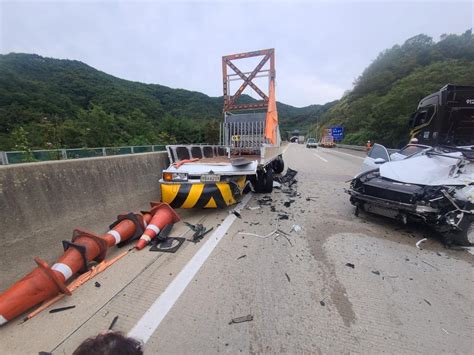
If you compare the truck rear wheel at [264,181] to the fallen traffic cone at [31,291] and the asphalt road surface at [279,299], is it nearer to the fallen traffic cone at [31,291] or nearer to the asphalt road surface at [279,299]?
the asphalt road surface at [279,299]

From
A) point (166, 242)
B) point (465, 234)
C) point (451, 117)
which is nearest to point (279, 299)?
point (166, 242)

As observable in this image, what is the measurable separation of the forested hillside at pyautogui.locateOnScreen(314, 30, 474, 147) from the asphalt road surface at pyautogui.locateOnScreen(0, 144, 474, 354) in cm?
2352

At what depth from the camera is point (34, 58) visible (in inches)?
1537

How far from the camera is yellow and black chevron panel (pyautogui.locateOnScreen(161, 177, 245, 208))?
14.2 feet

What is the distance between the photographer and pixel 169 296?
7.55ft

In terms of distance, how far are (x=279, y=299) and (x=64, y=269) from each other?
2.28 m

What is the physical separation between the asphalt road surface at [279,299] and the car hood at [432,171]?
921 mm

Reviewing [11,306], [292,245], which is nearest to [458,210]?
[292,245]

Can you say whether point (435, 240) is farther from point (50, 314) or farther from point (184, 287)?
point (50, 314)

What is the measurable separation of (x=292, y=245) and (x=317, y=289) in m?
1.03

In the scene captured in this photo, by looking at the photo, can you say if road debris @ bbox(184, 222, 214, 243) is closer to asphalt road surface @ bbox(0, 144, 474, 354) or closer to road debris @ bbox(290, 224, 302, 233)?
asphalt road surface @ bbox(0, 144, 474, 354)

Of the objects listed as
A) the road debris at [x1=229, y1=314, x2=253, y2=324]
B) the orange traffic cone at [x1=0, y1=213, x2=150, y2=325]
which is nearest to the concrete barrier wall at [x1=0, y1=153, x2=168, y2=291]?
the orange traffic cone at [x1=0, y1=213, x2=150, y2=325]

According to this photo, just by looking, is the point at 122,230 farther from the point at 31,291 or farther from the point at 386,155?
the point at 386,155

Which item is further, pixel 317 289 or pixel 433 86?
pixel 433 86
